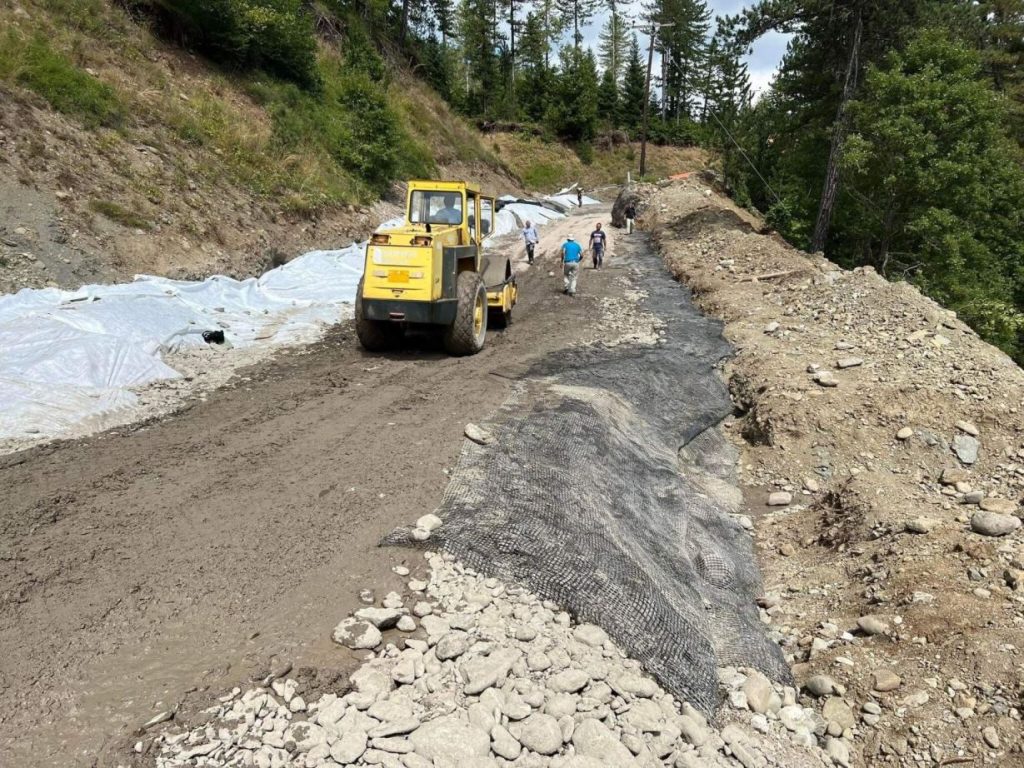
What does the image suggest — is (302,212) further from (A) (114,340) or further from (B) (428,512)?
(B) (428,512)

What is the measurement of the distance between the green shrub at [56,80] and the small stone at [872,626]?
1511 cm

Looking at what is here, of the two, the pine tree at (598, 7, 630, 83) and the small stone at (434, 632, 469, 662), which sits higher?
the pine tree at (598, 7, 630, 83)

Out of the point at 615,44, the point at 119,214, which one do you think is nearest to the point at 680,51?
the point at 615,44

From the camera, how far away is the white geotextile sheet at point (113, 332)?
6578mm

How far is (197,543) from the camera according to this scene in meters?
4.29

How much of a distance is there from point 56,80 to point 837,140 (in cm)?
1804

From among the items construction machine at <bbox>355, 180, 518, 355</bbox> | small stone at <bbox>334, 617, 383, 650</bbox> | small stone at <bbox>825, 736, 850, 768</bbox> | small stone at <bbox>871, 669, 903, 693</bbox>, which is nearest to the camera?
small stone at <bbox>334, 617, 383, 650</bbox>

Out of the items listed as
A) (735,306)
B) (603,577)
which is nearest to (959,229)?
(735,306)

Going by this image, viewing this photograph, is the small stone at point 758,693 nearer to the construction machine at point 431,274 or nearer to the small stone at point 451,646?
the small stone at point 451,646

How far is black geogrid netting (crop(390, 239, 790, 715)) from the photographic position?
4.10 metres

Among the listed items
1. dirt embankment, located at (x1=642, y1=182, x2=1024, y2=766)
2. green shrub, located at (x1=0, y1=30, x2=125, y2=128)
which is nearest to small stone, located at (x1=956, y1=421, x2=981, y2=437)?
dirt embankment, located at (x1=642, y1=182, x2=1024, y2=766)

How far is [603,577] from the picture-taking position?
14.1 feet

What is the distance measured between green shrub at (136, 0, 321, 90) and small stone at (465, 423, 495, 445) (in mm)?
18013

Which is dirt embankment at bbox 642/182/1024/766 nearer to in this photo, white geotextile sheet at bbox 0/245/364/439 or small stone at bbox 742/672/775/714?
small stone at bbox 742/672/775/714
